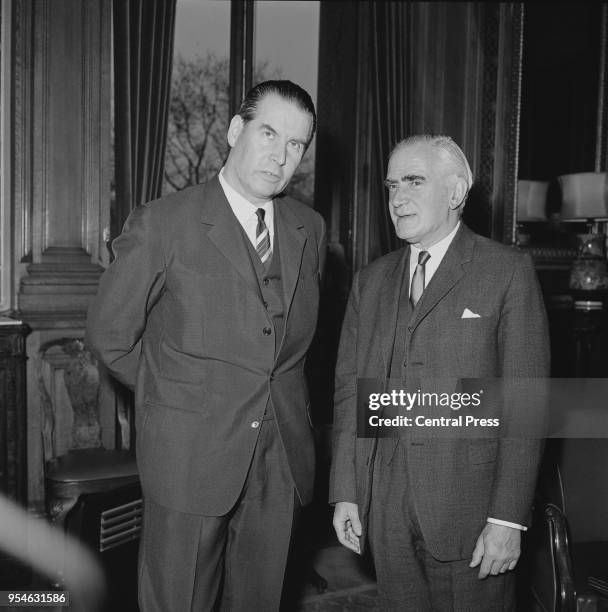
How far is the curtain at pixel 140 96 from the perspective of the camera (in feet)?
10.7

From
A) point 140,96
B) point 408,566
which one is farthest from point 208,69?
point 408,566

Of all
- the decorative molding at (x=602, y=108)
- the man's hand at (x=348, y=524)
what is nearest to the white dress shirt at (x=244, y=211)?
the man's hand at (x=348, y=524)

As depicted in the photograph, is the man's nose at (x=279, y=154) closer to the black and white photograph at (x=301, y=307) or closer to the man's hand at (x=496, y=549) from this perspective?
the black and white photograph at (x=301, y=307)

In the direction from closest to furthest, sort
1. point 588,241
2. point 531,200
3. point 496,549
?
point 496,549 → point 588,241 → point 531,200

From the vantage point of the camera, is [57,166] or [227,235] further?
[57,166]

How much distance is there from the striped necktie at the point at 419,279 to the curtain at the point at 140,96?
1.98m

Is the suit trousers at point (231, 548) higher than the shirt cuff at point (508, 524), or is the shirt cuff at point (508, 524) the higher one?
the shirt cuff at point (508, 524)

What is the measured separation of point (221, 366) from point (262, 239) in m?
0.36

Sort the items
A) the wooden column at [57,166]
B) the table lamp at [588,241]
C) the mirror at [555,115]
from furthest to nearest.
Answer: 1. the mirror at [555,115]
2. the table lamp at [588,241]
3. the wooden column at [57,166]

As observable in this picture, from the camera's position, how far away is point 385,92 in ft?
13.5

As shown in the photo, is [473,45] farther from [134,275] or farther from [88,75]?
[134,275]

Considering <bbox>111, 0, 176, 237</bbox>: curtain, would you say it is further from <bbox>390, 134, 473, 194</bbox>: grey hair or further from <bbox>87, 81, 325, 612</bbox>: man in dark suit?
<bbox>390, 134, 473, 194</bbox>: grey hair

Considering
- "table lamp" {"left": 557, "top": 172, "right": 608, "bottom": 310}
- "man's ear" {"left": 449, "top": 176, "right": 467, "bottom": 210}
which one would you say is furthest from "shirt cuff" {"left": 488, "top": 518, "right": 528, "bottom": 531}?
"table lamp" {"left": 557, "top": 172, "right": 608, "bottom": 310}

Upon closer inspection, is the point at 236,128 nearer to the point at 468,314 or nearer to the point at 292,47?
the point at 468,314
